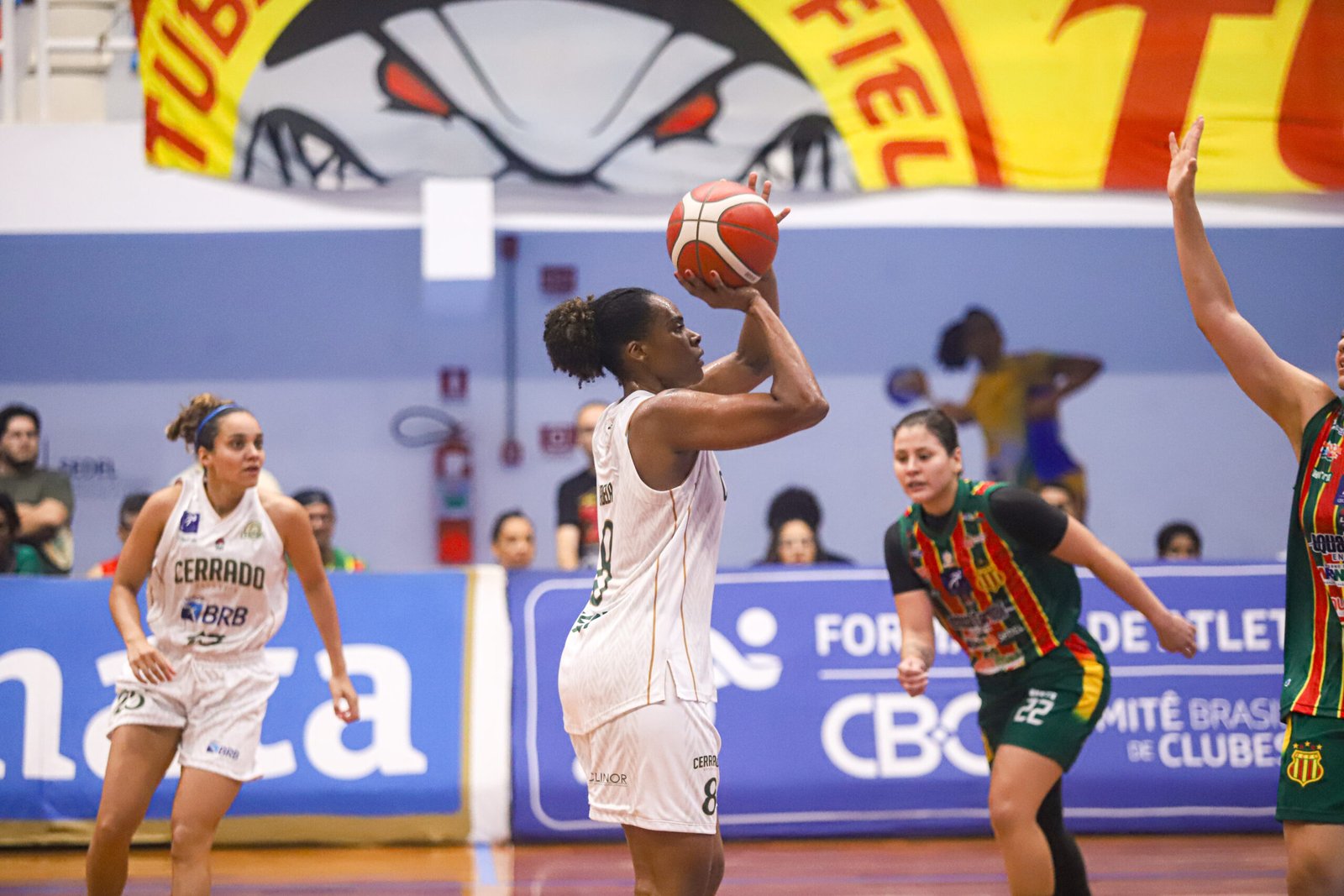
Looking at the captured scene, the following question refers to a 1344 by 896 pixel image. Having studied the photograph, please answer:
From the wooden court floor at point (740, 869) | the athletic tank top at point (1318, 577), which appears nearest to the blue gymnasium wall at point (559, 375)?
the wooden court floor at point (740, 869)

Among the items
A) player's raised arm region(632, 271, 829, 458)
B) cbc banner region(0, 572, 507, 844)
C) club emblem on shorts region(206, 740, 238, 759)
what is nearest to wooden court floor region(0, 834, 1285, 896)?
cbc banner region(0, 572, 507, 844)

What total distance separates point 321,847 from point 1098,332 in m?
7.28

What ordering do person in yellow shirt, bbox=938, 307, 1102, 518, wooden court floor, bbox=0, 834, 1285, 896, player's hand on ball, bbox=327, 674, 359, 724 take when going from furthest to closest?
person in yellow shirt, bbox=938, 307, 1102, 518 < wooden court floor, bbox=0, 834, 1285, 896 < player's hand on ball, bbox=327, 674, 359, 724

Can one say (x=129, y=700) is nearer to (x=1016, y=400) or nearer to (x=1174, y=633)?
(x=1174, y=633)

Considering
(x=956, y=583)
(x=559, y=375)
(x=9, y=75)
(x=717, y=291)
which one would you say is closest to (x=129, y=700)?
(x=717, y=291)

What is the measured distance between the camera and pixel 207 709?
192 inches

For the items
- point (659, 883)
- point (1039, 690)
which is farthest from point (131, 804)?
point (1039, 690)

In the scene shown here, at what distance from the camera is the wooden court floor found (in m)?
5.98

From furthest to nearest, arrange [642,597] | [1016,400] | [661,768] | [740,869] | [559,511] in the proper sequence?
[1016,400], [559,511], [740,869], [642,597], [661,768]

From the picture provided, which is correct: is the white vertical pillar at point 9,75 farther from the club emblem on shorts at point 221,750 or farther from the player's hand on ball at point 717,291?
the player's hand on ball at point 717,291

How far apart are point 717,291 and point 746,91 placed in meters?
5.81

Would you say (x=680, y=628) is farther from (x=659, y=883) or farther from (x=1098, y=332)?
(x=1098, y=332)

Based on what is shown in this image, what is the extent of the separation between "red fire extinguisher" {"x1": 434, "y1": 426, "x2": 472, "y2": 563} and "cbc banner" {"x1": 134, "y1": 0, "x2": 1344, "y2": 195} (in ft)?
8.37

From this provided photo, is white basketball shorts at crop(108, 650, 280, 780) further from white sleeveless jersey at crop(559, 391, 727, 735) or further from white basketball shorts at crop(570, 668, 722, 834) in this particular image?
white basketball shorts at crop(570, 668, 722, 834)
